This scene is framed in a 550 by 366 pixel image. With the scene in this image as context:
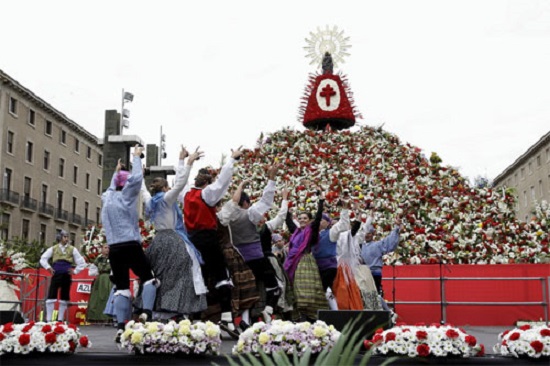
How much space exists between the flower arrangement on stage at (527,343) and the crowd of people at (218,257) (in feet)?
10.6

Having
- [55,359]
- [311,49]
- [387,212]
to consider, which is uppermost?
[311,49]

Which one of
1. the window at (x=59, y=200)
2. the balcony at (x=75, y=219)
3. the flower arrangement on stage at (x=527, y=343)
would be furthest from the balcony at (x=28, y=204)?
the flower arrangement on stage at (x=527, y=343)

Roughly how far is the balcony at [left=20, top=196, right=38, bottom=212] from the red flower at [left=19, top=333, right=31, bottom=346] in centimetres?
4106

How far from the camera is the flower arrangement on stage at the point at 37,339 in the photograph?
5.88m

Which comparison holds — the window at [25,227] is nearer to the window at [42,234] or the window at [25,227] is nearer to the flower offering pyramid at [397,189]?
the window at [42,234]

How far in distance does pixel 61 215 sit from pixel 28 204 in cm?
509

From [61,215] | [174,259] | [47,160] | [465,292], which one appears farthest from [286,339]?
[61,215]

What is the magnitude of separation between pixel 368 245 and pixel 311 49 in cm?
1544

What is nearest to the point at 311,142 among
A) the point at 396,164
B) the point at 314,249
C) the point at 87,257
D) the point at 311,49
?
the point at 396,164

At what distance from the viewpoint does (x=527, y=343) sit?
5766 mm

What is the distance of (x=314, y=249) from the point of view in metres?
9.49

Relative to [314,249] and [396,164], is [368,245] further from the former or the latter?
[396,164]

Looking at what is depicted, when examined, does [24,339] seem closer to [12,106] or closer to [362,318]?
[362,318]

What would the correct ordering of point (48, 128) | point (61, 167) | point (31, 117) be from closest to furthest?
point (31, 117) → point (48, 128) → point (61, 167)
